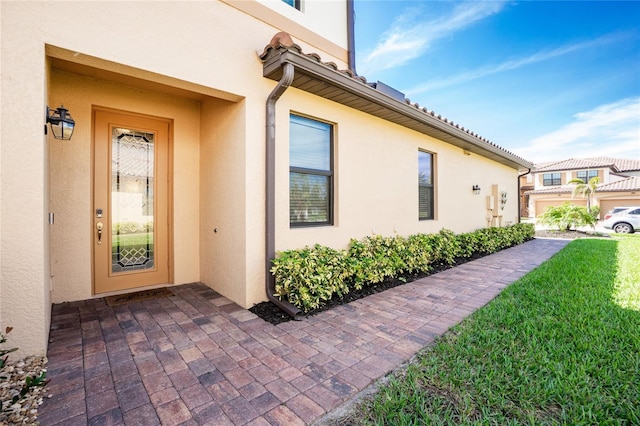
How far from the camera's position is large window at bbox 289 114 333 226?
4.34 metres

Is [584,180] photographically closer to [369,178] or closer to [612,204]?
[612,204]

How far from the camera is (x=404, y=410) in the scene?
1817 millimetres

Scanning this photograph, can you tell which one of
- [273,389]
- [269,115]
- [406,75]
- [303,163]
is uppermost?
[406,75]

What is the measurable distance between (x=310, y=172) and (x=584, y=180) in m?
36.8

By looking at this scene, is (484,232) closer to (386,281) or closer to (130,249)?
(386,281)

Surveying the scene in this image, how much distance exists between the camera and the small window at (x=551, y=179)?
30188 millimetres

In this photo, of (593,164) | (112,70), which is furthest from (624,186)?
(112,70)

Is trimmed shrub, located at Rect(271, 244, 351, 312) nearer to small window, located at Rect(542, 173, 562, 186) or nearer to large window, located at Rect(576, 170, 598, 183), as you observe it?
large window, located at Rect(576, 170, 598, 183)

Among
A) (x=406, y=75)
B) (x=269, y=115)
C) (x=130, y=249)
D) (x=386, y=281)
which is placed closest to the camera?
(x=269, y=115)

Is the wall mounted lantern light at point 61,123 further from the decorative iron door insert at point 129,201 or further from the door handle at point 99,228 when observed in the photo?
the door handle at point 99,228

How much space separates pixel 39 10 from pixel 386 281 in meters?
5.28

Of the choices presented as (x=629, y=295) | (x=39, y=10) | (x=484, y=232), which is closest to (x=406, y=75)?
(x=484, y=232)

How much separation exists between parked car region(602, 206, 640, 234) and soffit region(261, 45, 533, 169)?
603 inches

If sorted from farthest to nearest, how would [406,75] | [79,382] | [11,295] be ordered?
[406,75] < [11,295] < [79,382]
